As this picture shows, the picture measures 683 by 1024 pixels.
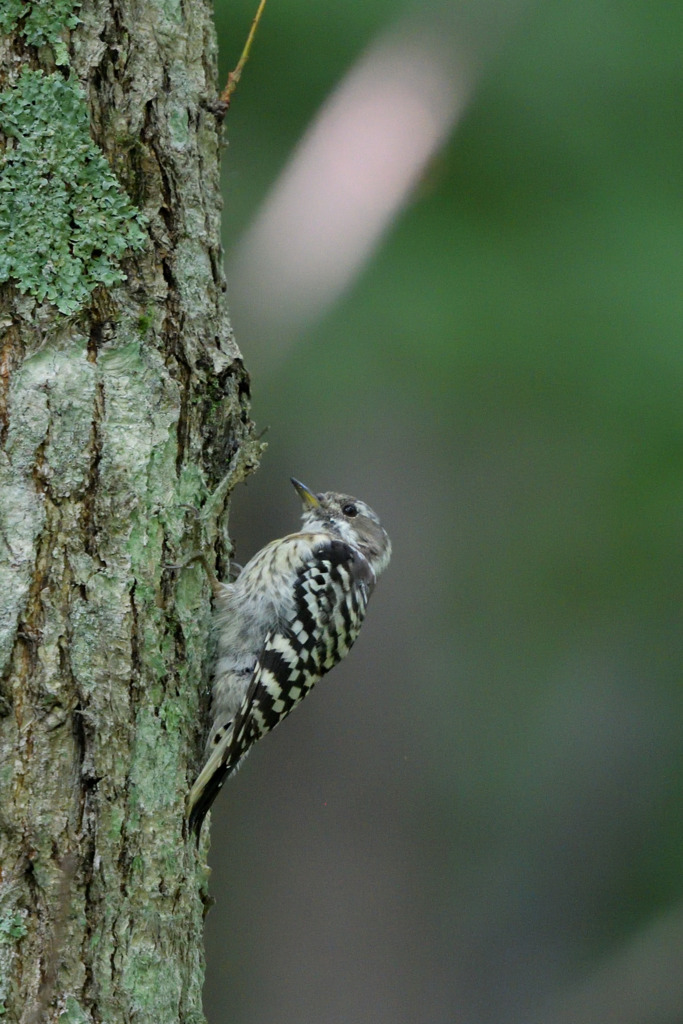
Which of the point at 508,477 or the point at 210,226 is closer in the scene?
the point at 210,226

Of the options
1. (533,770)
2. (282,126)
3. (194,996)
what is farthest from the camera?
(533,770)

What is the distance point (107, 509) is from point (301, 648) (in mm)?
1090

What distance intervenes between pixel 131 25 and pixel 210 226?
535mm

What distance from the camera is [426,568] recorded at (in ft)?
22.9

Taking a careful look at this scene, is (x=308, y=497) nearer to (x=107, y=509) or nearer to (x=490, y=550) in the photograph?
(x=107, y=509)

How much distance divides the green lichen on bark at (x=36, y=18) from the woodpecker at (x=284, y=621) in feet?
4.94

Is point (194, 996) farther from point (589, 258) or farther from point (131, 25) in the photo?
point (589, 258)

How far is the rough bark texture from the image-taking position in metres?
2.37

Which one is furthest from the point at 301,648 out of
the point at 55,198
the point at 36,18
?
the point at 36,18

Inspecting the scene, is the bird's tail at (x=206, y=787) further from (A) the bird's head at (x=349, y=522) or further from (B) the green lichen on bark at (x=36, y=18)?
(B) the green lichen on bark at (x=36, y=18)

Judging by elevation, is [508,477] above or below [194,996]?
above

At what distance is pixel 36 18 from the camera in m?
2.59

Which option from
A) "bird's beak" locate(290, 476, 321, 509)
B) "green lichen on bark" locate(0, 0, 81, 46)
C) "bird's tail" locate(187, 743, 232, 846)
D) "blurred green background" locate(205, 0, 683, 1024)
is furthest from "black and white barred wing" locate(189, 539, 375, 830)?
"blurred green background" locate(205, 0, 683, 1024)

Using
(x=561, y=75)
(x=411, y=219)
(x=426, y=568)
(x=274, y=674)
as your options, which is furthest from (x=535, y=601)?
(x=274, y=674)
